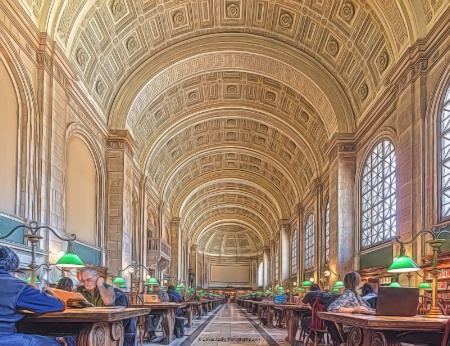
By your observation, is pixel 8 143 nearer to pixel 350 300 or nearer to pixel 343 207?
pixel 350 300

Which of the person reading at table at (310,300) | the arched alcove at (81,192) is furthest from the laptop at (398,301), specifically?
the arched alcove at (81,192)

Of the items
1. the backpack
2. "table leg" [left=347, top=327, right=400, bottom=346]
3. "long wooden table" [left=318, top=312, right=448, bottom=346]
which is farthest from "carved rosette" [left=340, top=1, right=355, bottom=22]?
"long wooden table" [left=318, top=312, right=448, bottom=346]

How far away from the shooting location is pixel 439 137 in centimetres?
1168

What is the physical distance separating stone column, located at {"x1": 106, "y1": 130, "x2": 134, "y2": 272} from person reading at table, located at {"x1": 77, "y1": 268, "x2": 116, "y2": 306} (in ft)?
33.8

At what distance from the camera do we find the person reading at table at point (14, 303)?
4246 mm

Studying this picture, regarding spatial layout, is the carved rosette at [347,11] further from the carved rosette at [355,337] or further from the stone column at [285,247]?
the stone column at [285,247]

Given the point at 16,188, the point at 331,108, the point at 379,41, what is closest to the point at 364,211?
the point at 331,108

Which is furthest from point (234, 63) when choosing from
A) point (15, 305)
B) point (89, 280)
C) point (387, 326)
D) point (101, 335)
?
point (15, 305)

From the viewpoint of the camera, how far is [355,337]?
19.4 feet

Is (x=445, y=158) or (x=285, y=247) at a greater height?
(x=445, y=158)

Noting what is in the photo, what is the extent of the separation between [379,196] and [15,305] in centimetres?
1384

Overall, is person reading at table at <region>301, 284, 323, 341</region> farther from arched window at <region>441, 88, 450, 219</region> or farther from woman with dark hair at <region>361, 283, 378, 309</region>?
arched window at <region>441, 88, 450, 219</region>

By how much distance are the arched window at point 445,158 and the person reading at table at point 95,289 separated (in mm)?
7183

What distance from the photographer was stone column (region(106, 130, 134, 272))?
58.9 feet
